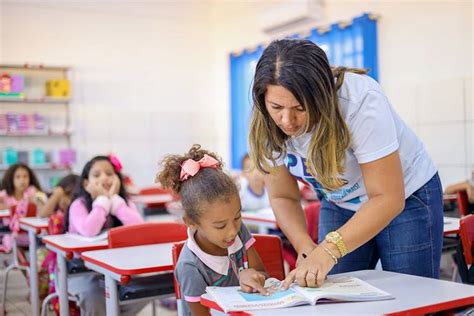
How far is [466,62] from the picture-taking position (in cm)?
495

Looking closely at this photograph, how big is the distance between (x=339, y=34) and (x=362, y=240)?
4902mm

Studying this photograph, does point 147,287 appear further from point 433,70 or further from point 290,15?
point 290,15

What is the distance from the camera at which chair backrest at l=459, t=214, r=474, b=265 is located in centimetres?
208

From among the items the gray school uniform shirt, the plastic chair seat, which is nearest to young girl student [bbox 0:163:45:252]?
the plastic chair seat

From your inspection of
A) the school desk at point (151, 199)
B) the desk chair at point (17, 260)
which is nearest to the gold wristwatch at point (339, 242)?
the desk chair at point (17, 260)

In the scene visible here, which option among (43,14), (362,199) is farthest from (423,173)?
(43,14)

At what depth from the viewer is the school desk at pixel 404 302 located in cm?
124

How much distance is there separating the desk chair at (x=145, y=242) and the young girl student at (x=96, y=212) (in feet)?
0.98

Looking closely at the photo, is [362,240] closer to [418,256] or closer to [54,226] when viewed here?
[418,256]

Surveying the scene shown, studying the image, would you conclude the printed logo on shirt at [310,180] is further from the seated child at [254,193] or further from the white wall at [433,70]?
the white wall at [433,70]

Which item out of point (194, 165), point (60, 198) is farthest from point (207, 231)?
point (60, 198)

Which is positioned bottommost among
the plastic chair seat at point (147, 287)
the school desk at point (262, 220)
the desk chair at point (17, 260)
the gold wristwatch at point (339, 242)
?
the desk chair at point (17, 260)

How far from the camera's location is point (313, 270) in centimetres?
139

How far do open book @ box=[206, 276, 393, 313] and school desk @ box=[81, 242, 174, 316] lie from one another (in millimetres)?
658
